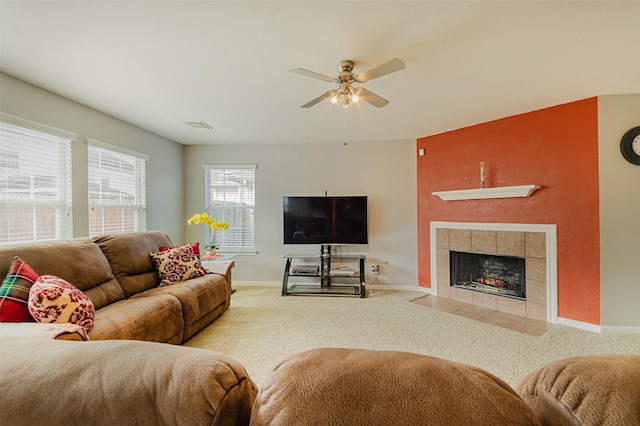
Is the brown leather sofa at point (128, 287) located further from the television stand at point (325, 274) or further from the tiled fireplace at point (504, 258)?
the tiled fireplace at point (504, 258)

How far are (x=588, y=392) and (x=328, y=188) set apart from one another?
4.32 m

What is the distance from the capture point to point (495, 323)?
3.14m

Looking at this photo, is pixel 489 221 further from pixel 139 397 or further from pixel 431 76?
pixel 139 397

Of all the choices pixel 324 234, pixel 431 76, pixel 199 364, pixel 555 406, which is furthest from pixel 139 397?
pixel 324 234

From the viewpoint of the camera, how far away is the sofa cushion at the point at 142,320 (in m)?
1.95

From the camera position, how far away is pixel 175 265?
121 inches

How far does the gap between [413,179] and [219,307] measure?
344 centimetres

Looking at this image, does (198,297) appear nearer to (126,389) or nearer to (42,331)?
A: (42,331)

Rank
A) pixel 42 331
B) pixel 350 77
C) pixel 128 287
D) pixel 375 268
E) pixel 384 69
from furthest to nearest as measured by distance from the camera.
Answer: pixel 375 268 < pixel 128 287 < pixel 350 77 < pixel 384 69 < pixel 42 331

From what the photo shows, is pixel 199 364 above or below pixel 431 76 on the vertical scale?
below

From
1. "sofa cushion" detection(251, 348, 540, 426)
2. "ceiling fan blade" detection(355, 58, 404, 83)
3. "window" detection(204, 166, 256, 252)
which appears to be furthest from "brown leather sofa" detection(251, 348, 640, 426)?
"window" detection(204, 166, 256, 252)

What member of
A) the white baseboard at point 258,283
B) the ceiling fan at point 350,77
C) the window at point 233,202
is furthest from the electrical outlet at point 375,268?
the ceiling fan at point 350,77

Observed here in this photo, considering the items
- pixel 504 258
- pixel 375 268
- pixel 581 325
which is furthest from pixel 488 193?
pixel 375 268

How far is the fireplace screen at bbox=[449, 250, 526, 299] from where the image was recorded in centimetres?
354
